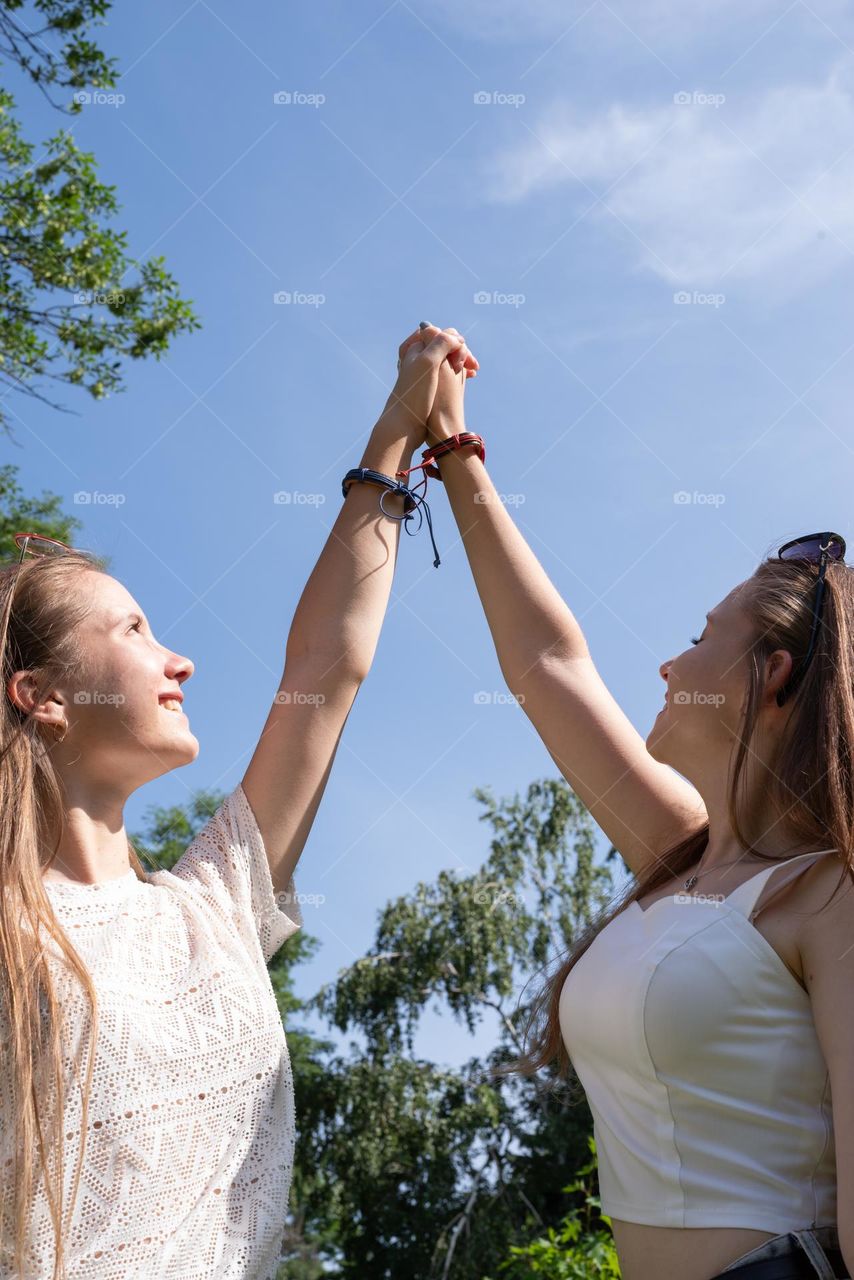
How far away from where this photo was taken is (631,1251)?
1.84m

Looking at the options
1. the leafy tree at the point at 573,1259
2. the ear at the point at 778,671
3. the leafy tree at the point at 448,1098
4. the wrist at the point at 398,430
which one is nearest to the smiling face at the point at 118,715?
the wrist at the point at 398,430

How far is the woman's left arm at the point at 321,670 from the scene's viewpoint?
7.34ft

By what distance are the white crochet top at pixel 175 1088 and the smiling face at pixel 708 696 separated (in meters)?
0.84

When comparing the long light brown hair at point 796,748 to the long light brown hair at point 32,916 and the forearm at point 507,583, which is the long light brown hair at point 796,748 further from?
the long light brown hair at point 32,916

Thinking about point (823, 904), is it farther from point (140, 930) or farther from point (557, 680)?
point (140, 930)

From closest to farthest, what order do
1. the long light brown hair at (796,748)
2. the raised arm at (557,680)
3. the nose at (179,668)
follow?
the long light brown hair at (796,748), the nose at (179,668), the raised arm at (557,680)

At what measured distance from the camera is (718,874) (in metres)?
2.08

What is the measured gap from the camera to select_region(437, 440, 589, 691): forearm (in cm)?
260

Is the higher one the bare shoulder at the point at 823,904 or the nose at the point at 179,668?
the nose at the point at 179,668

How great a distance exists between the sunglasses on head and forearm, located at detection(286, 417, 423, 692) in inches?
31.6

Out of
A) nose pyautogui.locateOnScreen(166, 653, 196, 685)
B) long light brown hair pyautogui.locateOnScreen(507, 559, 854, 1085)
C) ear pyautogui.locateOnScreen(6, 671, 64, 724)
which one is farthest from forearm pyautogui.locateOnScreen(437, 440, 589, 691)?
ear pyautogui.locateOnScreen(6, 671, 64, 724)

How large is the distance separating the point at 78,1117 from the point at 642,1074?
873 millimetres

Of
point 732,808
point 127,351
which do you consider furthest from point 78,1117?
point 127,351

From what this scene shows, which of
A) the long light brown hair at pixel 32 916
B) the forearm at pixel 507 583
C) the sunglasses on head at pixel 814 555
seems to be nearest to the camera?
the long light brown hair at pixel 32 916
